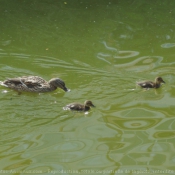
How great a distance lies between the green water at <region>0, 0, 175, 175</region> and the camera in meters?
5.82

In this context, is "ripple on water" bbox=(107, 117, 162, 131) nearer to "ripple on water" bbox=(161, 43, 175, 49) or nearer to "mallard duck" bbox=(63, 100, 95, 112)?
"mallard duck" bbox=(63, 100, 95, 112)

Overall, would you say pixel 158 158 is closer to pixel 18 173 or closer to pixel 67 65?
pixel 18 173

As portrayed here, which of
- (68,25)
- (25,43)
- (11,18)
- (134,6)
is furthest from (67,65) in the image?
(134,6)

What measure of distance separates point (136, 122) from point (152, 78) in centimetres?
152

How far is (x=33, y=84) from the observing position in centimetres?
754

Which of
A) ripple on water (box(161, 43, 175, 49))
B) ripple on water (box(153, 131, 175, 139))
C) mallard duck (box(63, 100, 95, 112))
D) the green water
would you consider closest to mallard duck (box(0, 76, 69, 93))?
the green water

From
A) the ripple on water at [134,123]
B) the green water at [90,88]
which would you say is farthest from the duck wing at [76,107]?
the ripple on water at [134,123]

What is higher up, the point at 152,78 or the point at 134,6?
the point at 134,6

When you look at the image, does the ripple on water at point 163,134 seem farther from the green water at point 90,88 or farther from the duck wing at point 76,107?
the duck wing at point 76,107

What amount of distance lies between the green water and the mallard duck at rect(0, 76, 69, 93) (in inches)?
3.9

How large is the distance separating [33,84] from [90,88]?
2.91 ft

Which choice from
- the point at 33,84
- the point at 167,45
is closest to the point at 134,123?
the point at 33,84

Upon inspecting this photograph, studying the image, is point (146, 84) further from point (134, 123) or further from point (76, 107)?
point (76, 107)

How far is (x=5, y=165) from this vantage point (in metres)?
5.60
